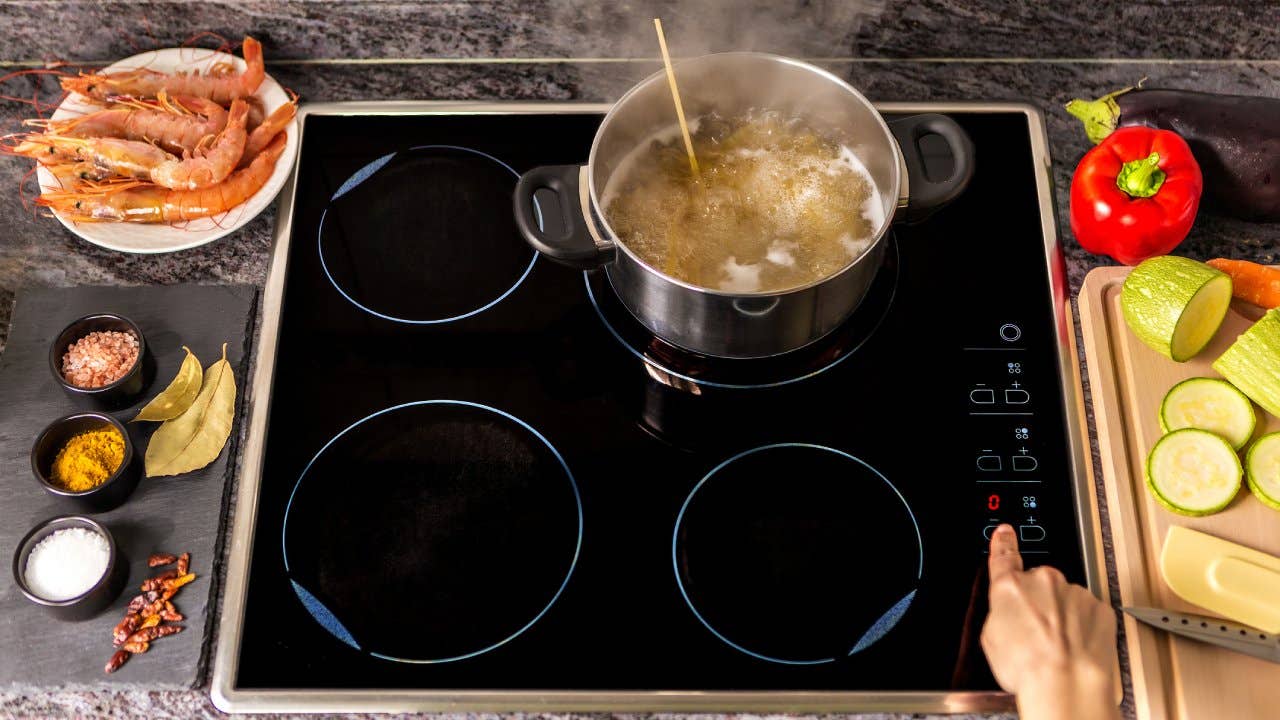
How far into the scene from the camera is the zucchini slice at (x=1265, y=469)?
848mm

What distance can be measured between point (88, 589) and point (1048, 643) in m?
0.83

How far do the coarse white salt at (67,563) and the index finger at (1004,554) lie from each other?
80cm

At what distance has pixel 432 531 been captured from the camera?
2.95ft

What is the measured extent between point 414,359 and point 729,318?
35cm

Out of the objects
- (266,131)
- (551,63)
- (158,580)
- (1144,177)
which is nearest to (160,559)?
(158,580)

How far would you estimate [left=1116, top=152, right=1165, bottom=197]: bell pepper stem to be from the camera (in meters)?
0.95

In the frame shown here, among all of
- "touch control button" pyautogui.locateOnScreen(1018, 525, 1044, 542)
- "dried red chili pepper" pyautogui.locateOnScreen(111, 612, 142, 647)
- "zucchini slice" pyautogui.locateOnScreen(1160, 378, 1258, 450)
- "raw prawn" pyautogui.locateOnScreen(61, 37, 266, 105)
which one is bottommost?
"dried red chili pepper" pyautogui.locateOnScreen(111, 612, 142, 647)

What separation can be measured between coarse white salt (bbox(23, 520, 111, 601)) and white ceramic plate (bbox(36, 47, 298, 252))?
0.32 meters

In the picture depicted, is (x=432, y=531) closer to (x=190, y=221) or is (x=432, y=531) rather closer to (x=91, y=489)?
(x=91, y=489)

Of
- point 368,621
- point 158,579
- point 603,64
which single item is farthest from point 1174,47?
point 158,579

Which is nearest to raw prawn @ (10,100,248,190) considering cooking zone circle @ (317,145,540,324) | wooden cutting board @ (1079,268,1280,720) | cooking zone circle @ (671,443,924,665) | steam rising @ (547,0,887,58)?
cooking zone circle @ (317,145,540,324)

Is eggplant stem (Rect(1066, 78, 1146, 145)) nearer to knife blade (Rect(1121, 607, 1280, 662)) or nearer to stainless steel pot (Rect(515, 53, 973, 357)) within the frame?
stainless steel pot (Rect(515, 53, 973, 357))

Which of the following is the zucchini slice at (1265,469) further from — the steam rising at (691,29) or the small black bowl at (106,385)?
the small black bowl at (106,385)

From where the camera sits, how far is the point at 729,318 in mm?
873
